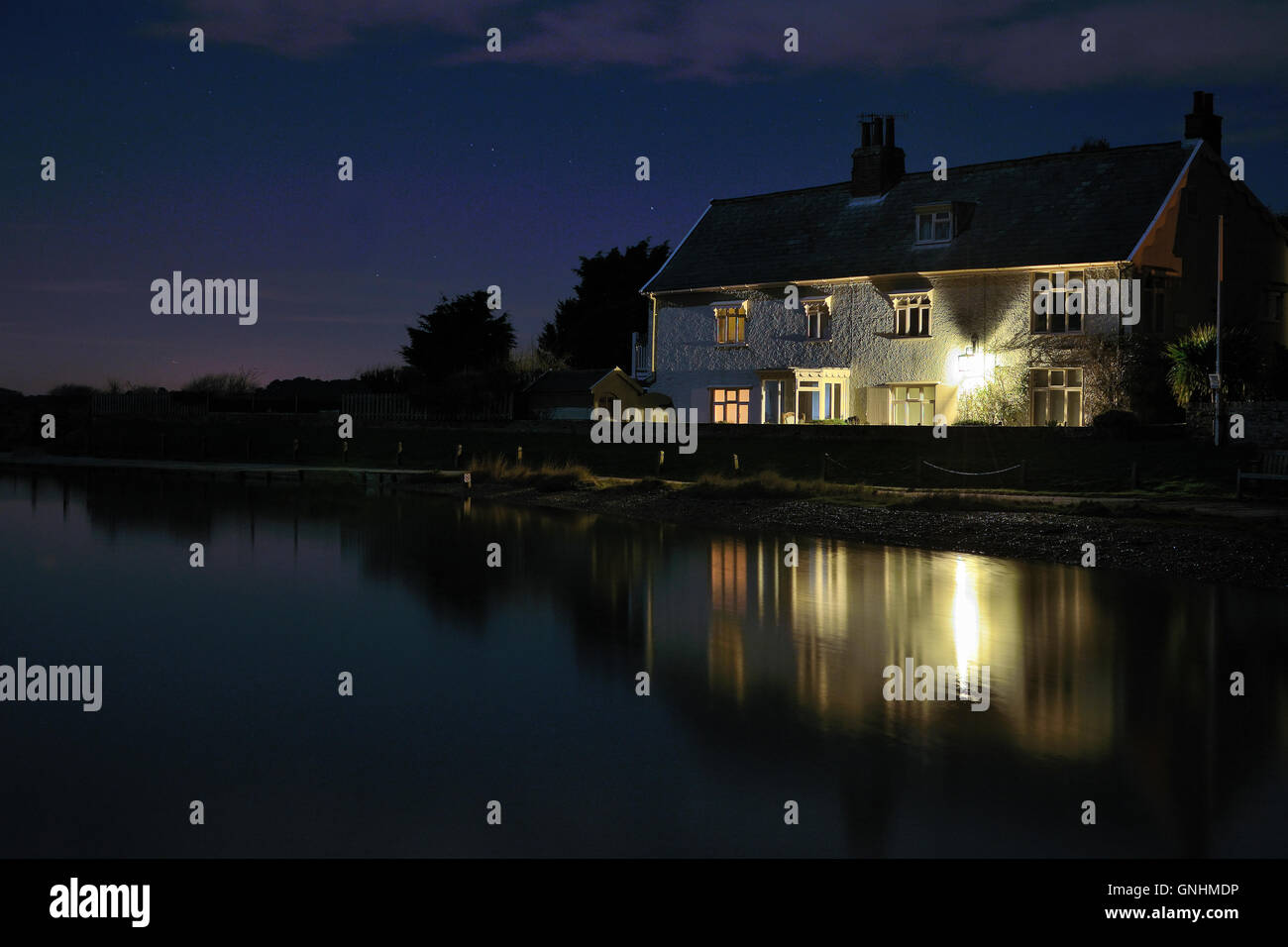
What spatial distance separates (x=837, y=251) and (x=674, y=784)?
4072 cm

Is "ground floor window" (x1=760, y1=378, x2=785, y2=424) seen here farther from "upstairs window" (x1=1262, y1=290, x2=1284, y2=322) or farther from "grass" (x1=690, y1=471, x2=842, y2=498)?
"upstairs window" (x1=1262, y1=290, x2=1284, y2=322)

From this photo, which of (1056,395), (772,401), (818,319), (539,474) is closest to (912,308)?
(818,319)

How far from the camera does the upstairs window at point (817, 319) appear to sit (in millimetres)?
46844

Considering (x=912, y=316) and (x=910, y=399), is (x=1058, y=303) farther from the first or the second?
(x=910, y=399)

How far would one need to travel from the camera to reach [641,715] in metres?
10.2

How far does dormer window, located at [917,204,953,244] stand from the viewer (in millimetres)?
44344

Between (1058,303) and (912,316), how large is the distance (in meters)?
5.50

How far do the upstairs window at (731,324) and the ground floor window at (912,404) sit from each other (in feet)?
23.4

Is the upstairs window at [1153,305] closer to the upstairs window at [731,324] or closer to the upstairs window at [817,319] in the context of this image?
the upstairs window at [817,319]

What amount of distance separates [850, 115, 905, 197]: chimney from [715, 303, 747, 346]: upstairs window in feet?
20.6

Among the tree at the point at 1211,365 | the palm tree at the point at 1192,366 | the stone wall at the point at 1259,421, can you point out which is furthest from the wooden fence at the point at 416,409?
the stone wall at the point at 1259,421

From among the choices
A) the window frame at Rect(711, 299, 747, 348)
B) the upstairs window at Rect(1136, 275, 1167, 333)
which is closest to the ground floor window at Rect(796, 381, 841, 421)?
the window frame at Rect(711, 299, 747, 348)

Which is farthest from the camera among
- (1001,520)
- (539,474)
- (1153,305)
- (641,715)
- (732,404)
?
(732,404)
